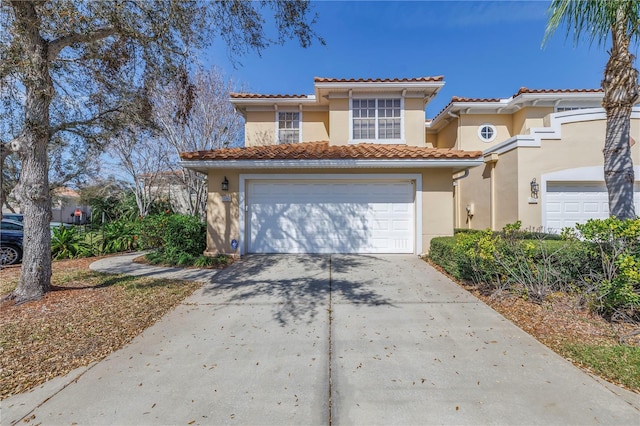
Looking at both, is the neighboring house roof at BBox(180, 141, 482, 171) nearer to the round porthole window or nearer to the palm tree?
the palm tree

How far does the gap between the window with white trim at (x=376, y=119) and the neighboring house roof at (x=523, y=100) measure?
2756 mm

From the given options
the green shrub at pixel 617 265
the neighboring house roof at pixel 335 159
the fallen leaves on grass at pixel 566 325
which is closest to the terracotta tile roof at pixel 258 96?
the neighboring house roof at pixel 335 159

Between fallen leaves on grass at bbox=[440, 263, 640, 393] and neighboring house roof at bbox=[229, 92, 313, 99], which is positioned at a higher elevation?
neighboring house roof at bbox=[229, 92, 313, 99]

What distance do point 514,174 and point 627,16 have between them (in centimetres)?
476

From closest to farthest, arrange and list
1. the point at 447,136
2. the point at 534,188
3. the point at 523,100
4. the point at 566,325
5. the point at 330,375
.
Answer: the point at 330,375, the point at 566,325, the point at 534,188, the point at 523,100, the point at 447,136

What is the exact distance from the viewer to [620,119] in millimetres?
5016

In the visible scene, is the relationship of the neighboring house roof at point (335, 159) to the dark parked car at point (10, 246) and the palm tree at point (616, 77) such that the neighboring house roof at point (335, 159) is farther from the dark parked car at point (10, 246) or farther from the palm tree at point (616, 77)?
the dark parked car at point (10, 246)

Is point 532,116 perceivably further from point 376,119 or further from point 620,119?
point 620,119

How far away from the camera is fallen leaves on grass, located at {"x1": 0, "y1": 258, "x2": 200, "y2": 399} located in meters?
2.99

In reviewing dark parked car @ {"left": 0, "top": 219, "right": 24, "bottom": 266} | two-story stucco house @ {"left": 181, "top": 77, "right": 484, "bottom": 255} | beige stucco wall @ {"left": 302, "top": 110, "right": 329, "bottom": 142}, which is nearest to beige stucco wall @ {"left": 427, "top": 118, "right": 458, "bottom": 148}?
two-story stucco house @ {"left": 181, "top": 77, "right": 484, "bottom": 255}

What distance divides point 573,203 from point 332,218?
24.2ft

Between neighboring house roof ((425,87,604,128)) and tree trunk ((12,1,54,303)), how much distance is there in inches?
467

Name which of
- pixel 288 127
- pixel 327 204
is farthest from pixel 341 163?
pixel 288 127

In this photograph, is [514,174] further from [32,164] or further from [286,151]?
[32,164]
